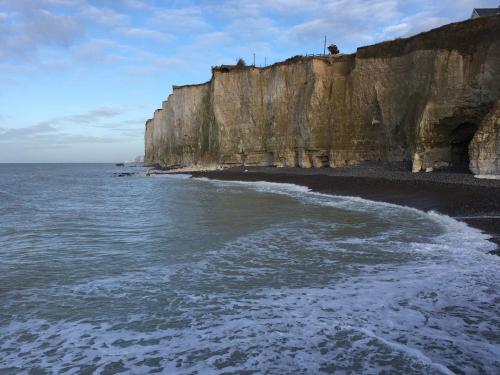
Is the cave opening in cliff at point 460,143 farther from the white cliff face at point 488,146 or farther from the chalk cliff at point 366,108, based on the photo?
the white cliff face at point 488,146

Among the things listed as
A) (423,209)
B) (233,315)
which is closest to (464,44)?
(423,209)

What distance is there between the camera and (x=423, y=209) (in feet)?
45.0

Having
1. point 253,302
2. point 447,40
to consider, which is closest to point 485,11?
point 447,40

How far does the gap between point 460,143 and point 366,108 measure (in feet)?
26.7

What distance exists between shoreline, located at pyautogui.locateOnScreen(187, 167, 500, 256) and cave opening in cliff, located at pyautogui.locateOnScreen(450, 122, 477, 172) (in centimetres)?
221

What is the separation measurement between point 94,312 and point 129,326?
71 cm

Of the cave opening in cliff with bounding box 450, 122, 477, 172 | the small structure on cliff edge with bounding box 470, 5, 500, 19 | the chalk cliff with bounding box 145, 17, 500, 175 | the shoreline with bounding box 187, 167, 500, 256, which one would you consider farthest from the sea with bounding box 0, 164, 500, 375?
the small structure on cliff edge with bounding box 470, 5, 500, 19

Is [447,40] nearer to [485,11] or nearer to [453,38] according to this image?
[453,38]

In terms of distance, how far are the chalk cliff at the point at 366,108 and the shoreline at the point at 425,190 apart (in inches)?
75.1

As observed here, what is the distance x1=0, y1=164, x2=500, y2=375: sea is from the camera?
3928 millimetres

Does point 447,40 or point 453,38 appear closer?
point 453,38

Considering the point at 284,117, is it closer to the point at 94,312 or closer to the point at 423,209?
the point at 423,209

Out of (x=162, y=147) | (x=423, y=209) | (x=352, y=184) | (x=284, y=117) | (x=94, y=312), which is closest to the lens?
(x=94, y=312)

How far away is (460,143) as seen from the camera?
69.8 feet
